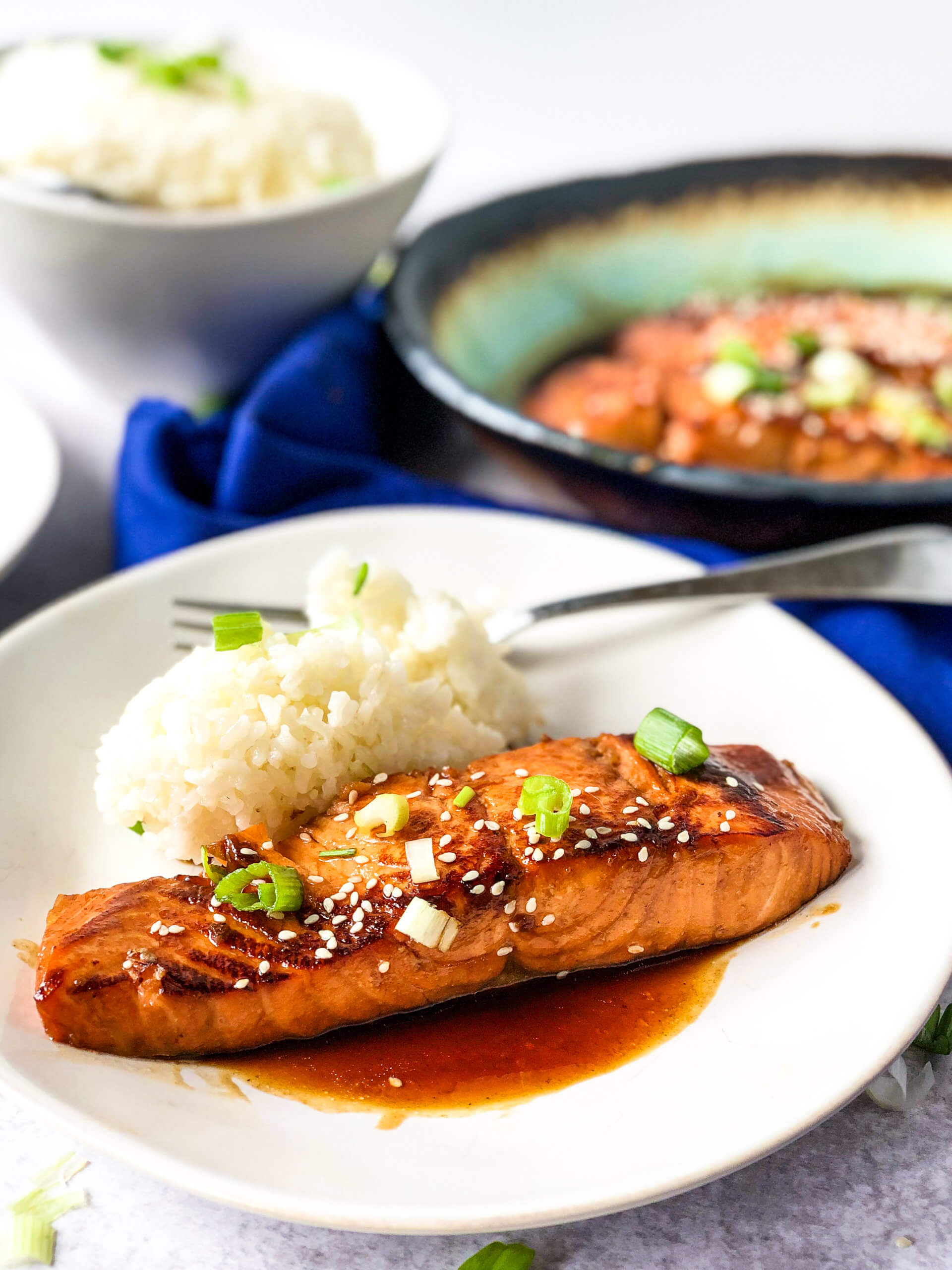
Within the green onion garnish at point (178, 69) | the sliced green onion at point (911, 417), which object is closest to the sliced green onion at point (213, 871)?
the sliced green onion at point (911, 417)

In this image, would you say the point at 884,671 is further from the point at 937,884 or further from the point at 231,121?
the point at 231,121

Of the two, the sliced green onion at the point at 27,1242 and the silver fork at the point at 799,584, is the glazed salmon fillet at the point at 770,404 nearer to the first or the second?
the silver fork at the point at 799,584

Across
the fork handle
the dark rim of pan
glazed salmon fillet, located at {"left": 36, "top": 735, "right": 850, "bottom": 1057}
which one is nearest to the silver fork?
the fork handle

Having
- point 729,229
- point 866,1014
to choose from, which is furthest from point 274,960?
point 729,229

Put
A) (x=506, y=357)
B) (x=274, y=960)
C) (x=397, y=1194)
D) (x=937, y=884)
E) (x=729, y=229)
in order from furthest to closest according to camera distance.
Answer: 1. (x=729, y=229)
2. (x=506, y=357)
3. (x=937, y=884)
4. (x=274, y=960)
5. (x=397, y=1194)

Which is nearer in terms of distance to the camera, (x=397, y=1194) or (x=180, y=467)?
(x=397, y=1194)
